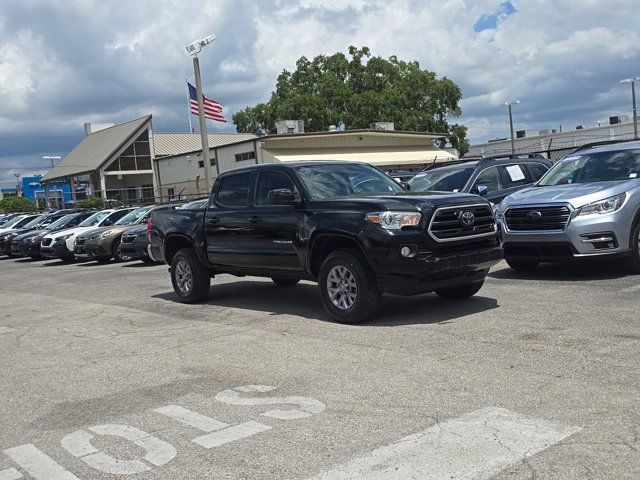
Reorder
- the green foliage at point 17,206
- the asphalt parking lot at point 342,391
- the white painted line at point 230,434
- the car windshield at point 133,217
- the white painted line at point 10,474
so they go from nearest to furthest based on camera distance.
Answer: the asphalt parking lot at point 342,391 → the white painted line at point 10,474 → the white painted line at point 230,434 → the car windshield at point 133,217 → the green foliage at point 17,206

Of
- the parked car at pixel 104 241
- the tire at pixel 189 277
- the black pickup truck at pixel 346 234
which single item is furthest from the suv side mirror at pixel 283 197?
the parked car at pixel 104 241

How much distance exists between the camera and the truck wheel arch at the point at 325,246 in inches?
310

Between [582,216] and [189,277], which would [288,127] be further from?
[582,216]

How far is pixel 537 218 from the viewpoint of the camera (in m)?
9.62

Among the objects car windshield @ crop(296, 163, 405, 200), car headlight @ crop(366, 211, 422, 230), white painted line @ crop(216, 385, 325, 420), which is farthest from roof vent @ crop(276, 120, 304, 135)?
white painted line @ crop(216, 385, 325, 420)

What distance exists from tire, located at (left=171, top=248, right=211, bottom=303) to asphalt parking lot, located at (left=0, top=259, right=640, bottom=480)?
92 centimetres

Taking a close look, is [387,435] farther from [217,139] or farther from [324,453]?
[217,139]

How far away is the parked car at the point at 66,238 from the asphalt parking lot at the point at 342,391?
1297 cm

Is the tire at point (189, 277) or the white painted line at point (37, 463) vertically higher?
the tire at point (189, 277)

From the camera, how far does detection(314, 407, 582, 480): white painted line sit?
3793mm

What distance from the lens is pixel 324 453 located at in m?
4.16

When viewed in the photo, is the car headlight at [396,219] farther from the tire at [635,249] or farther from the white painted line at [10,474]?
the white painted line at [10,474]

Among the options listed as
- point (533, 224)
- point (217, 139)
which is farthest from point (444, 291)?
point (217, 139)

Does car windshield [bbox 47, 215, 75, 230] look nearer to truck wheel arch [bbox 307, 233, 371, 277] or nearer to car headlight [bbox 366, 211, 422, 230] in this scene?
truck wheel arch [bbox 307, 233, 371, 277]
